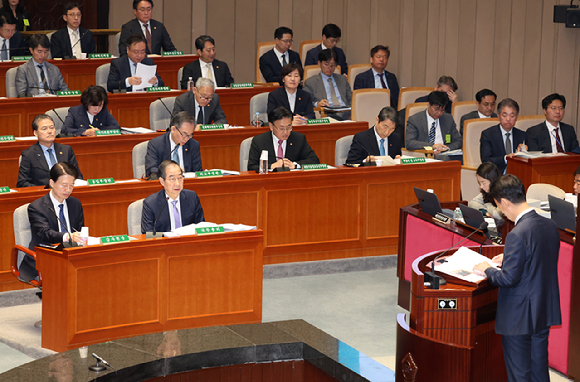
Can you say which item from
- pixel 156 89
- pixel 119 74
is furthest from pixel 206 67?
pixel 119 74

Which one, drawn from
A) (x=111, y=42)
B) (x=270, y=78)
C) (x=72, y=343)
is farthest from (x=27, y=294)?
(x=111, y=42)

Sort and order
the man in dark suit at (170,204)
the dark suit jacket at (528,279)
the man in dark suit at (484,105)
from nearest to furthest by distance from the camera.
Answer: the dark suit jacket at (528,279) → the man in dark suit at (170,204) → the man in dark suit at (484,105)

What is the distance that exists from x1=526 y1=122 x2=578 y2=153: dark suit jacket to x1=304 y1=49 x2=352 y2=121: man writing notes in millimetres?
2076

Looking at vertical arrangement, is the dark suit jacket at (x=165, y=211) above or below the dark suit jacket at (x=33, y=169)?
below

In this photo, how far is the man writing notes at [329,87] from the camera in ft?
28.7

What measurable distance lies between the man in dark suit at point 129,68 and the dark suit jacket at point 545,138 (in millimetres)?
3712

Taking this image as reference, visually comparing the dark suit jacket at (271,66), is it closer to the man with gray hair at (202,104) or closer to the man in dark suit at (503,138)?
the man with gray hair at (202,104)

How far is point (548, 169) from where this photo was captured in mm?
6738

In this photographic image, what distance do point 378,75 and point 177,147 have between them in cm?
361

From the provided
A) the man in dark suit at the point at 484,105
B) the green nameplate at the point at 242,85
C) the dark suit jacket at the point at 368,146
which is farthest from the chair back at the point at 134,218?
the man in dark suit at the point at 484,105

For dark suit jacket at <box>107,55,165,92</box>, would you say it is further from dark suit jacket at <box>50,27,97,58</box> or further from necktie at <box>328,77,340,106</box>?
necktie at <box>328,77,340,106</box>

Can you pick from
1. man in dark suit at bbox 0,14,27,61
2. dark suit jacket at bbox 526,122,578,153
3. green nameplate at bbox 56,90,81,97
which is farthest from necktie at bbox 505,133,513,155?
man in dark suit at bbox 0,14,27,61

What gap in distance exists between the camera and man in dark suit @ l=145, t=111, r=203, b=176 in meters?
6.16

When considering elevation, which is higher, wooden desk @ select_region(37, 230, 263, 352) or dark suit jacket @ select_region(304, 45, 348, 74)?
dark suit jacket @ select_region(304, 45, 348, 74)
